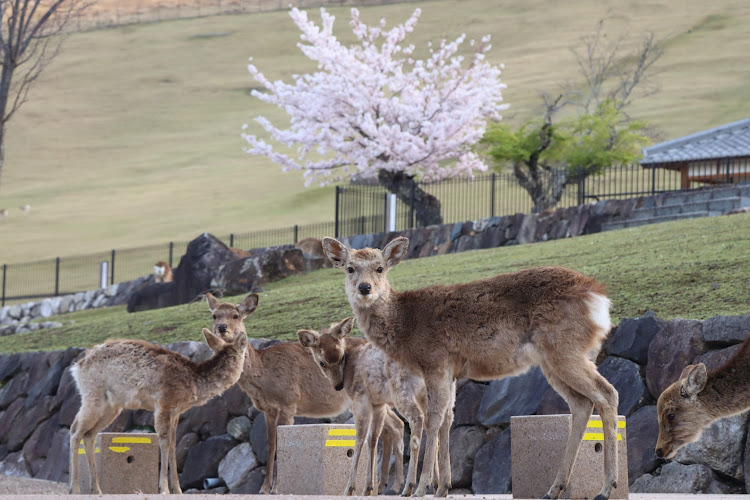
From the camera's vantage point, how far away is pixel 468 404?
11180mm

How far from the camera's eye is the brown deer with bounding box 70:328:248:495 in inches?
426

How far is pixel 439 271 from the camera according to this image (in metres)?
19.4

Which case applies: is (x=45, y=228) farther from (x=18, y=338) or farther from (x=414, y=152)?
(x=18, y=338)

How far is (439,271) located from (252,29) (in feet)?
389

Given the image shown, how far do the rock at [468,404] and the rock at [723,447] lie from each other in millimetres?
2382

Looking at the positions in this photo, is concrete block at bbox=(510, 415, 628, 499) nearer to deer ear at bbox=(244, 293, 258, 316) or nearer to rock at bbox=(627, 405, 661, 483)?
rock at bbox=(627, 405, 661, 483)

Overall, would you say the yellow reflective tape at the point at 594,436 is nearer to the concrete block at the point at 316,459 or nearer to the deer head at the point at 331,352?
the concrete block at the point at 316,459

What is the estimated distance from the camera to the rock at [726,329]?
988 centimetres

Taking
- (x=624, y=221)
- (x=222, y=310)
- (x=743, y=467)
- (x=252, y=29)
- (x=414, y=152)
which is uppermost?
(x=252, y=29)

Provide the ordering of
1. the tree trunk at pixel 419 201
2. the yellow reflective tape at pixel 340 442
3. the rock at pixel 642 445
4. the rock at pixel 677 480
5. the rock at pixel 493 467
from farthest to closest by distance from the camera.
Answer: the tree trunk at pixel 419 201 → the rock at pixel 493 467 → the rock at pixel 642 445 → the yellow reflective tape at pixel 340 442 → the rock at pixel 677 480

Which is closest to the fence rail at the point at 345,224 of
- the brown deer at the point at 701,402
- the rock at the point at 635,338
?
the rock at the point at 635,338

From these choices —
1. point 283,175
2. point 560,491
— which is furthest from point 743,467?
point 283,175

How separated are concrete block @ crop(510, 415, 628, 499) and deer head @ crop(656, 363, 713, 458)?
39 centimetres

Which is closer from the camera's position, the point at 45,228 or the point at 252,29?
the point at 45,228
